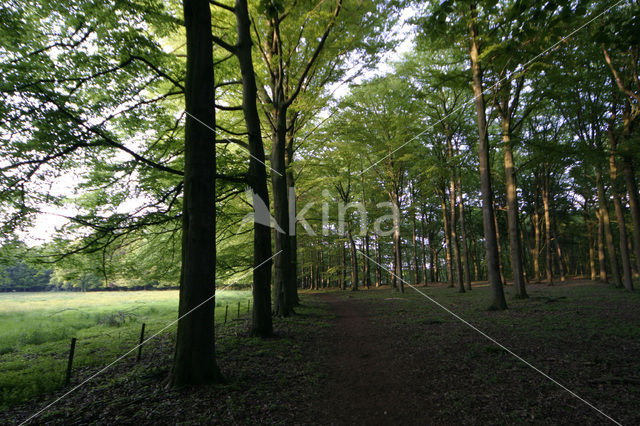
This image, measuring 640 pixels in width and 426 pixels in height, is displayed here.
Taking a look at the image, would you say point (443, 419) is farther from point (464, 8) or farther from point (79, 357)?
point (464, 8)

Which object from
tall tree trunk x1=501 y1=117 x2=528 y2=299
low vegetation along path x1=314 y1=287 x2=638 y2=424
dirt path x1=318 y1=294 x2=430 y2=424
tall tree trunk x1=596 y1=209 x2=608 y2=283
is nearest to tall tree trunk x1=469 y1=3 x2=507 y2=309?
tall tree trunk x1=501 y1=117 x2=528 y2=299

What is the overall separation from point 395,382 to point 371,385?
1.29ft

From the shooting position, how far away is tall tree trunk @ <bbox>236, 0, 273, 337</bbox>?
7.60 meters

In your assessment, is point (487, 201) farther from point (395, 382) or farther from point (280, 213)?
point (395, 382)

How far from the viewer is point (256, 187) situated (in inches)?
299

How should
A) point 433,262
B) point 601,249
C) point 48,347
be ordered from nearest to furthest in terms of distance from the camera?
point 48,347
point 601,249
point 433,262

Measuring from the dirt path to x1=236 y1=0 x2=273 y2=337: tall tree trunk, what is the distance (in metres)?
2.04

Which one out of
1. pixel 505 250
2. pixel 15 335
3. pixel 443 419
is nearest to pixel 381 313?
pixel 443 419

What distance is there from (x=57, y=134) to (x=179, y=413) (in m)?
5.47

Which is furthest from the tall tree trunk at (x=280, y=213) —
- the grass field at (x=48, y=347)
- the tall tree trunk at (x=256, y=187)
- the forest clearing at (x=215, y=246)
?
the grass field at (x=48, y=347)

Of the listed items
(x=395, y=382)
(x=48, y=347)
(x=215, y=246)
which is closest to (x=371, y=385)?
(x=395, y=382)

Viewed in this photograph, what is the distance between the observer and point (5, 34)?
5.08m

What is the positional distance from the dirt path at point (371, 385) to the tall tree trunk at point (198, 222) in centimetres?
202

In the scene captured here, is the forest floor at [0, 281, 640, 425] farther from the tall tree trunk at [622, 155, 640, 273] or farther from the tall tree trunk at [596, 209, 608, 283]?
the tall tree trunk at [596, 209, 608, 283]
